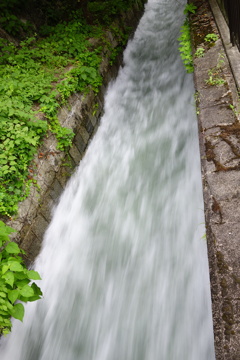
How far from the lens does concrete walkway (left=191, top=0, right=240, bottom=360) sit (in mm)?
2365

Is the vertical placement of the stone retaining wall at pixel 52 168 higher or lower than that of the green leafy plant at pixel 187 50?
lower

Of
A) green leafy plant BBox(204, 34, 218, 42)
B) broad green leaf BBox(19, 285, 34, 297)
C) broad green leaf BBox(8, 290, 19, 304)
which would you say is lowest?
broad green leaf BBox(8, 290, 19, 304)

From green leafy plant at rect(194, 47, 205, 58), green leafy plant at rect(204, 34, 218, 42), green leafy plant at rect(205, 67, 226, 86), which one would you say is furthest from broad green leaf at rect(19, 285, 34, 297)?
green leafy plant at rect(204, 34, 218, 42)

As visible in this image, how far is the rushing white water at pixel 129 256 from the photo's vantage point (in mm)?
3598

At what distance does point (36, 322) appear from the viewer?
3.97m

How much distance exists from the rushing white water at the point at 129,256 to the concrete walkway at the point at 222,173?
1170 millimetres

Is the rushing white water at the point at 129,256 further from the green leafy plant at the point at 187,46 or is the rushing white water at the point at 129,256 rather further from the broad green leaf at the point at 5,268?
the broad green leaf at the point at 5,268

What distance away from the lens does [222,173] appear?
3.31 metres

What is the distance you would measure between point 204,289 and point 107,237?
181 centimetres

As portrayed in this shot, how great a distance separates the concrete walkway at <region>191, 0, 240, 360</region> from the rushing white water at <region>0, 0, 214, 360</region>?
1170mm

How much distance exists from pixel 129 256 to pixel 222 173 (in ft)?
6.66

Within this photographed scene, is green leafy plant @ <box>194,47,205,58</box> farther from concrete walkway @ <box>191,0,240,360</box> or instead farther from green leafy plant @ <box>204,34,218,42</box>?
green leafy plant @ <box>204,34,218,42</box>

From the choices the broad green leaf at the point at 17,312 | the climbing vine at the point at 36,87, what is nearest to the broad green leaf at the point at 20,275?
the broad green leaf at the point at 17,312

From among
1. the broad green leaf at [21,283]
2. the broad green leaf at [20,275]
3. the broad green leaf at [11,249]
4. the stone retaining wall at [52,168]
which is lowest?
the broad green leaf at [21,283]
